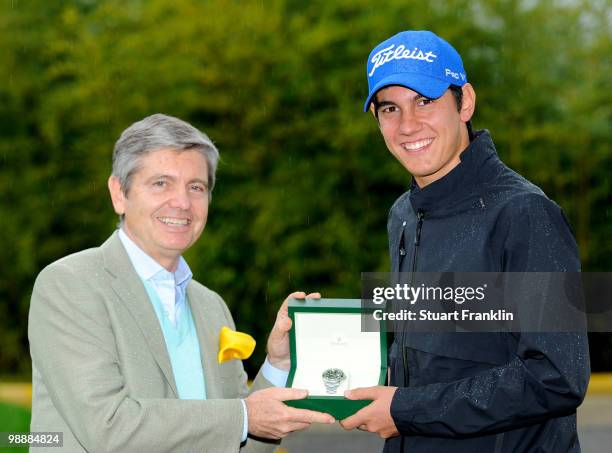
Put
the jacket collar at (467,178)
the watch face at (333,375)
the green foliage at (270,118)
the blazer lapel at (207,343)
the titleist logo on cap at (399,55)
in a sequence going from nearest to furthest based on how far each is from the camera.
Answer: the jacket collar at (467,178) → the titleist logo on cap at (399,55) → the watch face at (333,375) → the blazer lapel at (207,343) → the green foliage at (270,118)

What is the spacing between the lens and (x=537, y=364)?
2402 millimetres

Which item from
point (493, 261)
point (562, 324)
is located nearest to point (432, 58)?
point (493, 261)

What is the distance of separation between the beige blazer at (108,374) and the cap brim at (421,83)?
1.05 meters

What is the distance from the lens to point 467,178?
263 centimetres

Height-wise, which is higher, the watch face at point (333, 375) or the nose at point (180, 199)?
the nose at point (180, 199)

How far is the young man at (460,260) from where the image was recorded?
2396 millimetres

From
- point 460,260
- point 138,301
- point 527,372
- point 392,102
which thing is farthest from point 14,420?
point 527,372

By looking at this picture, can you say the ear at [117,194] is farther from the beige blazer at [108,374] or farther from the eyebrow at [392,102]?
the eyebrow at [392,102]

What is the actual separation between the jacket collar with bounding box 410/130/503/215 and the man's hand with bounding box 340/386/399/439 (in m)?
0.58

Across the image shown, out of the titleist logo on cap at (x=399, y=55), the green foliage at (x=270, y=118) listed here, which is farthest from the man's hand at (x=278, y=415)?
the green foliage at (x=270, y=118)

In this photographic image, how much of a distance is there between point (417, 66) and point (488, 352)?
0.89 meters

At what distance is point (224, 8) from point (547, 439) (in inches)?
261

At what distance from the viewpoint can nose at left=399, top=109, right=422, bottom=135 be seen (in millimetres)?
2775

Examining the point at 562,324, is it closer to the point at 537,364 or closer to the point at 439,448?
the point at 537,364
